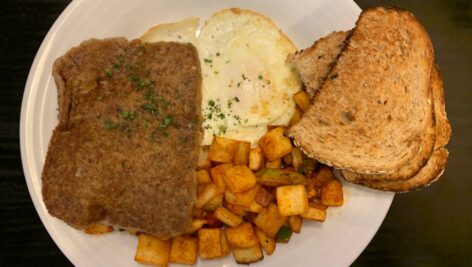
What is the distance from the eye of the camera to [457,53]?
108 inches

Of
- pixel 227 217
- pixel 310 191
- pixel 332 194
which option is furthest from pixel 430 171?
pixel 227 217

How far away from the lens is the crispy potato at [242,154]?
91.5 inches

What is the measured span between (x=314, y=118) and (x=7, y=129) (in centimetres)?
183

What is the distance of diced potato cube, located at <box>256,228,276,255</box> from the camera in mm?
2320

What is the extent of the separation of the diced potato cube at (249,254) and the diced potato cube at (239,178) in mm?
338

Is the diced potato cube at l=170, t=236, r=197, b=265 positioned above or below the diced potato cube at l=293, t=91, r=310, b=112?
below

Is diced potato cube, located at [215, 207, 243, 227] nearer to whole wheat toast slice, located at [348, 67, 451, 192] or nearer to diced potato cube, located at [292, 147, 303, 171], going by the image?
diced potato cube, located at [292, 147, 303, 171]

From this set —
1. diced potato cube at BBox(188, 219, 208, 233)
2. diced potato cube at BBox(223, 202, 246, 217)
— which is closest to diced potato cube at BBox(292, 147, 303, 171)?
diced potato cube at BBox(223, 202, 246, 217)

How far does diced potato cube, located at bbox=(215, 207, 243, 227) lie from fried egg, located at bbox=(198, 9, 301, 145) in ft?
1.44

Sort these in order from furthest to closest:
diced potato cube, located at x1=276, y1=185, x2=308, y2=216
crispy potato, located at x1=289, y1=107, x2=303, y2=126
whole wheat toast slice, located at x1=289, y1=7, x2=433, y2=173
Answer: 1. crispy potato, located at x1=289, y1=107, x2=303, y2=126
2. diced potato cube, located at x1=276, y1=185, x2=308, y2=216
3. whole wheat toast slice, located at x1=289, y1=7, x2=433, y2=173

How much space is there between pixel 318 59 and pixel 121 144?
3.67 feet

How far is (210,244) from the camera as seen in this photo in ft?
7.48

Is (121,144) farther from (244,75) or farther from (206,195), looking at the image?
(244,75)

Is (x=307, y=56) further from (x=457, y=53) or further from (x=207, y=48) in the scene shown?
(x=457, y=53)
